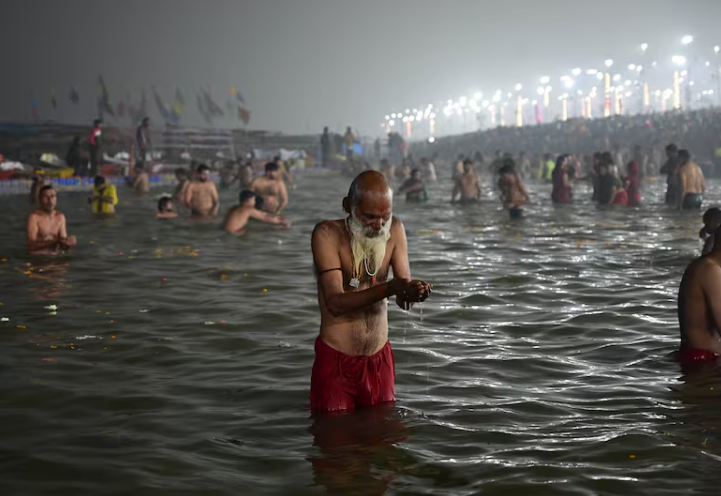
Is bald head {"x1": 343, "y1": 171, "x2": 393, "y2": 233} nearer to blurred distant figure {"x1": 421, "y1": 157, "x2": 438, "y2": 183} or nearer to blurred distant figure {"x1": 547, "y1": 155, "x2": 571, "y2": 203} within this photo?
blurred distant figure {"x1": 547, "y1": 155, "x2": 571, "y2": 203}

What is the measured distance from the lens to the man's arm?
492cm

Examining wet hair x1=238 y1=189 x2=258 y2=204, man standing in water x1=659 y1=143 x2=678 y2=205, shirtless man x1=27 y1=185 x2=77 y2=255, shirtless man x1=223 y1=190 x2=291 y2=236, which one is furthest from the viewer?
man standing in water x1=659 y1=143 x2=678 y2=205

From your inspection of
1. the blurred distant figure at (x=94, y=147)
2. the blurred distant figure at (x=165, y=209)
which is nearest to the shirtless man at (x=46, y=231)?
the blurred distant figure at (x=165, y=209)

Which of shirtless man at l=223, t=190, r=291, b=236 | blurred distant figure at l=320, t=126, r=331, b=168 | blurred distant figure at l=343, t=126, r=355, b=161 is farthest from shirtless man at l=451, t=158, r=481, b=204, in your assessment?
blurred distant figure at l=320, t=126, r=331, b=168

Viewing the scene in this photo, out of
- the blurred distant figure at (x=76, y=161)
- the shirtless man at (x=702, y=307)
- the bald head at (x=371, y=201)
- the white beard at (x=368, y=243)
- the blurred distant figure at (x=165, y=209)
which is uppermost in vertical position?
the blurred distant figure at (x=76, y=161)

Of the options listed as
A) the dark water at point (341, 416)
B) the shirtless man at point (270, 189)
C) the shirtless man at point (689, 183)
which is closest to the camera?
the dark water at point (341, 416)

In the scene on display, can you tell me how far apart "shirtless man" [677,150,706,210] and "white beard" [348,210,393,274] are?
1683 centimetres

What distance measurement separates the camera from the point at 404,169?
46.2 m

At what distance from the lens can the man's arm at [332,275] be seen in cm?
492

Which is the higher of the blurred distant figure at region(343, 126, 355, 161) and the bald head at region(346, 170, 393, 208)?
the blurred distant figure at region(343, 126, 355, 161)

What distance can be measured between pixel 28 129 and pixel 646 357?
44.8 m

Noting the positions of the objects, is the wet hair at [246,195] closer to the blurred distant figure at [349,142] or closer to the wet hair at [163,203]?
the wet hair at [163,203]

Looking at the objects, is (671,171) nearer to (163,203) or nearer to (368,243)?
(163,203)

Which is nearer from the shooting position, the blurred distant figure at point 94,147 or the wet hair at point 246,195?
the wet hair at point 246,195
